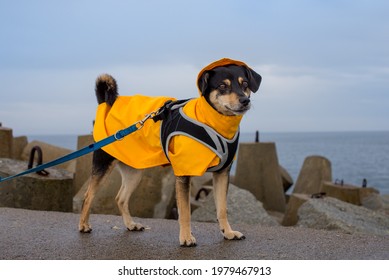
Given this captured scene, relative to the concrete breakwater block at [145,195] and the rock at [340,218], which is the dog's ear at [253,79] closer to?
the rock at [340,218]

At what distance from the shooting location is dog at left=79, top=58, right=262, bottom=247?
213 inches

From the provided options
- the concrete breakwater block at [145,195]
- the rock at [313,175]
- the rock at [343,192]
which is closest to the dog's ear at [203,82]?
the concrete breakwater block at [145,195]

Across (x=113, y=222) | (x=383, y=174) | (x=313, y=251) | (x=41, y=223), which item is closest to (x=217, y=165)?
(x=313, y=251)

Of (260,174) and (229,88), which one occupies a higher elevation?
(229,88)

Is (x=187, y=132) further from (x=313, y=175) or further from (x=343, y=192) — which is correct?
(x=313, y=175)

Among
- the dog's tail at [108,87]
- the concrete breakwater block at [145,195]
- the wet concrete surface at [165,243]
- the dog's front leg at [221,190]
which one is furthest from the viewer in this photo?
the concrete breakwater block at [145,195]

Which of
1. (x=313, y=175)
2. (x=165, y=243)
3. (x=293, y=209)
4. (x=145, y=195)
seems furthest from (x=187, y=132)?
(x=313, y=175)

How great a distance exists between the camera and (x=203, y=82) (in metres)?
5.41

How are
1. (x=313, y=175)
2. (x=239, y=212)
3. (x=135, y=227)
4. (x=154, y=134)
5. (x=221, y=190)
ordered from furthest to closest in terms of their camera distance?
(x=313, y=175), (x=239, y=212), (x=135, y=227), (x=154, y=134), (x=221, y=190)

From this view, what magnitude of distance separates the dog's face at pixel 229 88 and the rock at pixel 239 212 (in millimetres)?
3619

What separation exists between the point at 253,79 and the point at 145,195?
14.5 ft

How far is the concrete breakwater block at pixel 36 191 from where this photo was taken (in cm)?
887

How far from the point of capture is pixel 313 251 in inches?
232

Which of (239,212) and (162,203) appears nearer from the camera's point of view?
(239,212)
